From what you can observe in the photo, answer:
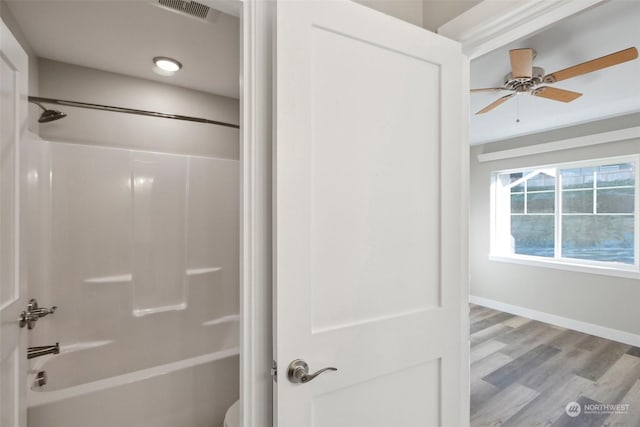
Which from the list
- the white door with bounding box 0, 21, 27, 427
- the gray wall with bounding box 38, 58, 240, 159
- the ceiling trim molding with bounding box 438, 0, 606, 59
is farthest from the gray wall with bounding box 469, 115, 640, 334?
the white door with bounding box 0, 21, 27, 427

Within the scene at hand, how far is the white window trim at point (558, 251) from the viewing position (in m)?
3.24

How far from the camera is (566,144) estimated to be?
364 centimetres

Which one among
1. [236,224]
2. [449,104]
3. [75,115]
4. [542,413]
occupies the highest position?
[75,115]

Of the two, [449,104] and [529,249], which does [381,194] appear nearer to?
[449,104]

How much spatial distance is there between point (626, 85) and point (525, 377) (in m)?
2.64

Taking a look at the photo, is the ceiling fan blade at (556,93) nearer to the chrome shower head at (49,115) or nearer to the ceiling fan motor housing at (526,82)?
the ceiling fan motor housing at (526,82)

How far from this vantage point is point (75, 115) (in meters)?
2.02

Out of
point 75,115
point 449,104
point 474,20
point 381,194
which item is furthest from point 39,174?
point 474,20

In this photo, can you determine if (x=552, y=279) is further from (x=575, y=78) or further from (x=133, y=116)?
(x=133, y=116)

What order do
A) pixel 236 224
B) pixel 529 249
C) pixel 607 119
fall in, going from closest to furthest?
pixel 236 224
pixel 607 119
pixel 529 249

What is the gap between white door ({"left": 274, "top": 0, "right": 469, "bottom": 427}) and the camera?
0.86 m

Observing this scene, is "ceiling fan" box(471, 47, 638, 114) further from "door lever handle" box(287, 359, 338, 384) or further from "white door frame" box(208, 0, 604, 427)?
"door lever handle" box(287, 359, 338, 384)

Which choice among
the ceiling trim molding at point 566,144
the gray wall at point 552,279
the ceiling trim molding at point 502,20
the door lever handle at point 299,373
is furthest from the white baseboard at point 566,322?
the door lever handle at point 299,373

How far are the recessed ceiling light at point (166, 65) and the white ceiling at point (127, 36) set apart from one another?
37mm
